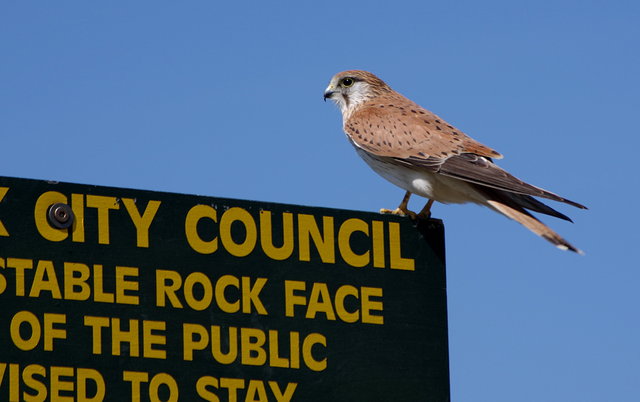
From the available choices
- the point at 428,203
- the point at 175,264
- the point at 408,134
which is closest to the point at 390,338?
the point at 175,264

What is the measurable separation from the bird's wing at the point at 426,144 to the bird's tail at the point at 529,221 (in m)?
0.15

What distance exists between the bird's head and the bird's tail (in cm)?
205

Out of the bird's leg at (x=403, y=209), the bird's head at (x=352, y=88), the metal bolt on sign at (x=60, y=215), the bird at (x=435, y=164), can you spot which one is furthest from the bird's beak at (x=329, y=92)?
the metal bolt on sign at (x=60, y=215)

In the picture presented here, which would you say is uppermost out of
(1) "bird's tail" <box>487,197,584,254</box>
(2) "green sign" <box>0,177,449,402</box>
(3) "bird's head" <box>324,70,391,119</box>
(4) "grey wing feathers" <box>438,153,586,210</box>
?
(3) "bird's head" <box>324,70,391,119</box>

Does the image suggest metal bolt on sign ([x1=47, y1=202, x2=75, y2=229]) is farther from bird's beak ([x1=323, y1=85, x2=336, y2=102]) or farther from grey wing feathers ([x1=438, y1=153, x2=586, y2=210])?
bird's beak ([x1=323, y1=85, x2=336, y2=102])

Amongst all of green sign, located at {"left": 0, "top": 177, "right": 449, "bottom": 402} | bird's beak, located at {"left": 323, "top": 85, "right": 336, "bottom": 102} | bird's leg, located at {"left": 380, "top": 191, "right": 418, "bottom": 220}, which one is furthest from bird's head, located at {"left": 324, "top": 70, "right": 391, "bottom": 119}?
green sign, located at {"left": 0, "top": 177, "right": 449, "bottom": 402}

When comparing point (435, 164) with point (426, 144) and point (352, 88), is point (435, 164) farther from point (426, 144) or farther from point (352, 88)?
point (352, 88)

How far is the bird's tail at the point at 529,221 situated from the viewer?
5.79m

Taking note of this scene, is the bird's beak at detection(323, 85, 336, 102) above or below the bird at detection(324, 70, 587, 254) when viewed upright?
above

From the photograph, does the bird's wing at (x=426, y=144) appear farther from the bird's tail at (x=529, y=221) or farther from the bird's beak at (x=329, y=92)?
the bird's beak at (x=329, y=92)

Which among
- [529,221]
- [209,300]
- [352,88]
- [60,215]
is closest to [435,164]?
[529,221]

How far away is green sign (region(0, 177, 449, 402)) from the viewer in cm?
457

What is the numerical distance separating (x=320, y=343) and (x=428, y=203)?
1777 millimetres

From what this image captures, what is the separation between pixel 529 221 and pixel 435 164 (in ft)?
2.61
